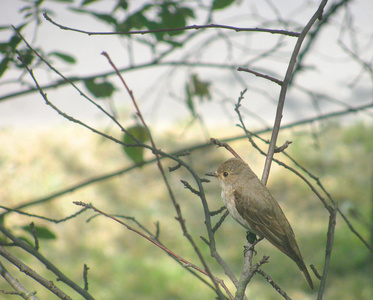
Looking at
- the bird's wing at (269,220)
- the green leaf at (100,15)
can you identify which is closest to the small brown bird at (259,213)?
the bird's wing at (269,220)

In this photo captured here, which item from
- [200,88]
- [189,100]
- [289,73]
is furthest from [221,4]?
[289,73]

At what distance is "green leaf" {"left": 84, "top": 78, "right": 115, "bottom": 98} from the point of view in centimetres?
257

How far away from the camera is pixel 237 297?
4.34ft

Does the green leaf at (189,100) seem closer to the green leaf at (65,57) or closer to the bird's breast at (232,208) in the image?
the bird's breast at (232,208)

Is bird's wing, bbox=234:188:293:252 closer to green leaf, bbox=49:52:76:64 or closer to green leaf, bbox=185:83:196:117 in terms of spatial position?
green leaf, bbox=185:83:196:117

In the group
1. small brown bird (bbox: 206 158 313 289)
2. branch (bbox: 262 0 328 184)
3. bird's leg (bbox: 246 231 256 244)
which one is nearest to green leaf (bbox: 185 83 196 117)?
small brown bird (bbox: 206 158 313 289)

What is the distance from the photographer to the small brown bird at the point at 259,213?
2.47 meters

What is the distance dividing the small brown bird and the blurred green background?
1569 millimetres

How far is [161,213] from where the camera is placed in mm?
5613

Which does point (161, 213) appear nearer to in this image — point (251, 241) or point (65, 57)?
point (65, 57)

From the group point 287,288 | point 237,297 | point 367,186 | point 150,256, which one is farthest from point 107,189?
point 237,297

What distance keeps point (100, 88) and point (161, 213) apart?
322 cm

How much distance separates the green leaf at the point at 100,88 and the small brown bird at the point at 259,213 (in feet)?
2.56

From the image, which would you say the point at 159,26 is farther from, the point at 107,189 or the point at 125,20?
the point at 107,189
